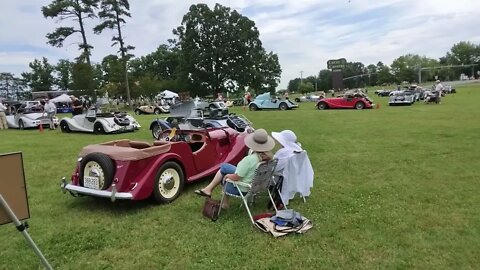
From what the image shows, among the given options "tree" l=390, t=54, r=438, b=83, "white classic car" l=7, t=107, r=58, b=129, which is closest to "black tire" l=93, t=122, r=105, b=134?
"white classic car" l=7, t=107, r=58, b=129

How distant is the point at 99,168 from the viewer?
16.9ft

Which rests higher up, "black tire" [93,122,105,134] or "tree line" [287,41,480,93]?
"tree line" [287,41,480,93]

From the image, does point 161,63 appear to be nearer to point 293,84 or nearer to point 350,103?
point 350,103

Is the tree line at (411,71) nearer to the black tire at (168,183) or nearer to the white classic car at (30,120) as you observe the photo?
the white classic car at (30,120)

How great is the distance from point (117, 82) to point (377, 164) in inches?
1616

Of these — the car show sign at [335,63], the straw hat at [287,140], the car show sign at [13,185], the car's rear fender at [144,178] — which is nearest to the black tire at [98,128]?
the car's rear fender at [144,178]

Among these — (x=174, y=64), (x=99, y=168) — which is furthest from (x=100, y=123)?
(x=174, y=64)

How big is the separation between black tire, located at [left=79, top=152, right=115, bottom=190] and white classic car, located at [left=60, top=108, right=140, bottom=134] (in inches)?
391

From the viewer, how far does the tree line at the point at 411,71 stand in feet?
377

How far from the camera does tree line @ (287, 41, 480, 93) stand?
11504cm

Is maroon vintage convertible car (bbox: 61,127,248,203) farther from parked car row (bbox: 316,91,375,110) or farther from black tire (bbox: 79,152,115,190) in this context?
parked car row (bbox: 316,91,375,110)

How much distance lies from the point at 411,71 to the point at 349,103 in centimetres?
9945

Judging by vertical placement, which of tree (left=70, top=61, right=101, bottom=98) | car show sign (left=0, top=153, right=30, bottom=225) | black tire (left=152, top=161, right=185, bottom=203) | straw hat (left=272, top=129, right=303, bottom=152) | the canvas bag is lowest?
the canvas bag

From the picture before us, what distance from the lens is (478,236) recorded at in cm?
411
